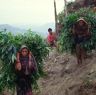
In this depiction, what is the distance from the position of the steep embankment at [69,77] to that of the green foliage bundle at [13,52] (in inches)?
56.6

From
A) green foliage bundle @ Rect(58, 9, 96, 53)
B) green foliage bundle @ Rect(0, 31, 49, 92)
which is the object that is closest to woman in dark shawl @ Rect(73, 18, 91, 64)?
green foliage bundle @ Rect(58, 9, 96, 53)

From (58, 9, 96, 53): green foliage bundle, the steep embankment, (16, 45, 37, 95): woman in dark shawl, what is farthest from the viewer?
(58, 9, 96, 53): green foliage bundle

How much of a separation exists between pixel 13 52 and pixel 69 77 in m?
3.80

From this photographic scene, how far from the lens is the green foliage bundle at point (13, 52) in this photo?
36.3 feet

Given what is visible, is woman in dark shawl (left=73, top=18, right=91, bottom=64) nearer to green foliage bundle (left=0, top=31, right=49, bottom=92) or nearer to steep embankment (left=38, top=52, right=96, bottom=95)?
steep embankment (left=38, top=52, right=96, bottom=95)

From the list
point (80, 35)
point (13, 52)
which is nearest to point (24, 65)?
point (13, 52)

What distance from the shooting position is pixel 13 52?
1095 cm

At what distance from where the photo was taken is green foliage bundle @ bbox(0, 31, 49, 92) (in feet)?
36.3

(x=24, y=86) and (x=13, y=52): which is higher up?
(x=13, y=52)

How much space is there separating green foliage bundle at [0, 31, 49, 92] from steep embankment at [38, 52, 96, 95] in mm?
1437

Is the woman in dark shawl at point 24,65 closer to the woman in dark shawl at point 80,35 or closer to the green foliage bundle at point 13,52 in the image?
the green foliage bundle at point 13,52

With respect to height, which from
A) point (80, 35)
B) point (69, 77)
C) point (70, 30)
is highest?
point (70, 30)

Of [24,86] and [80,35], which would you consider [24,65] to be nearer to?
[24,86]

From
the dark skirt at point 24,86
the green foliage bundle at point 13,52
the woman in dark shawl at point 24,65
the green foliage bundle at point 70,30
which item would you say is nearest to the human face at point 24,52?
the woman in dark shawl at point 24,65
